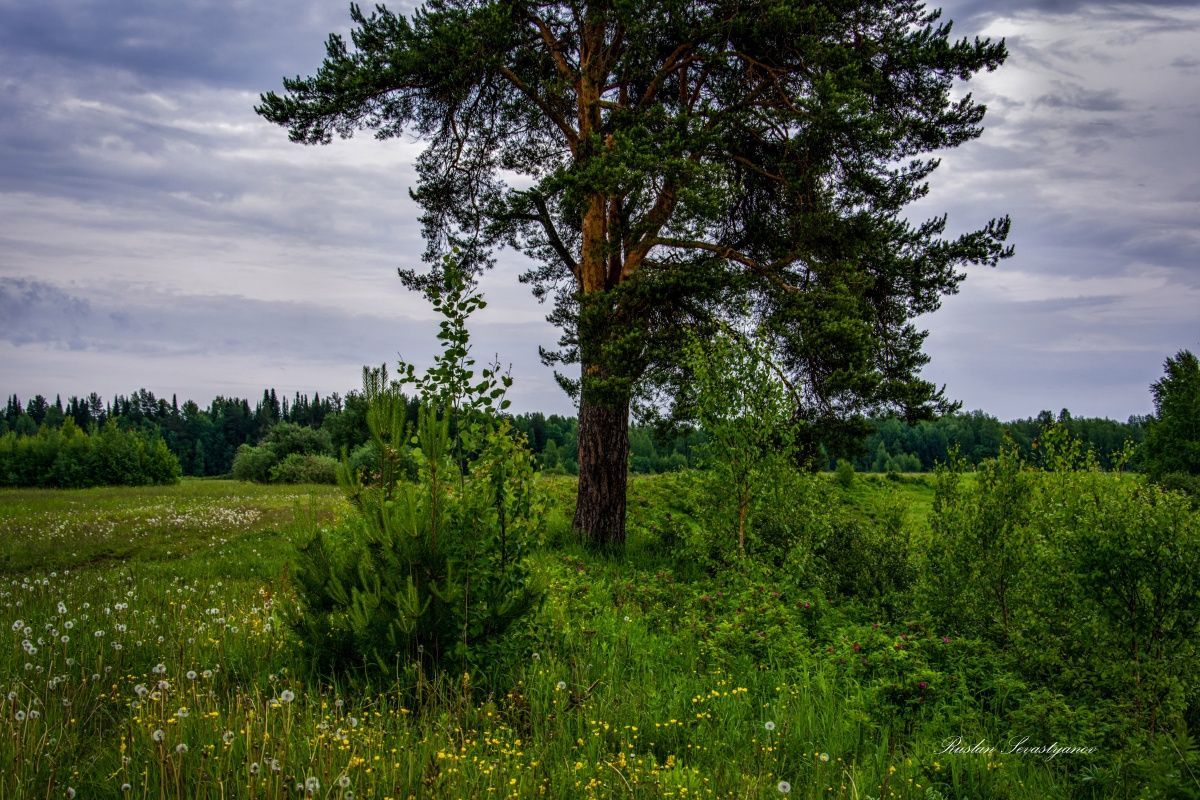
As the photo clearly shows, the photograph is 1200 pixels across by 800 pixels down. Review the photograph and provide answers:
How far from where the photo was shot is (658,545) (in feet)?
45.1

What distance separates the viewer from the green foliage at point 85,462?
49.9 meters

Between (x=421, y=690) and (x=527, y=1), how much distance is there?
12623 mm

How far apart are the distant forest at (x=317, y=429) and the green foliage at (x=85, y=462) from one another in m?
8.14

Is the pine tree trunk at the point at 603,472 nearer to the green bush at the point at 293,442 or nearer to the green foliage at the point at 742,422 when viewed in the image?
the green foliage at the point at 742,422

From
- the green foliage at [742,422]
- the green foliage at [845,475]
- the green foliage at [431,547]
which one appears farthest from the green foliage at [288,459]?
the green foliage at [431,547]

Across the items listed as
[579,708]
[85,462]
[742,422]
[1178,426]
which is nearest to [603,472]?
[742,422]

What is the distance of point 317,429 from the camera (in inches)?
3226

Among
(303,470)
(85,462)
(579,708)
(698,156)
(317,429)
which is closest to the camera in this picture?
(579,708)

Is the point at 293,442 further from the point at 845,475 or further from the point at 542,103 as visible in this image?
the point at 542,103

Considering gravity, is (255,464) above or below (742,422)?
below

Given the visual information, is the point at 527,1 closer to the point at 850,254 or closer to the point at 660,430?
the point at 850,254

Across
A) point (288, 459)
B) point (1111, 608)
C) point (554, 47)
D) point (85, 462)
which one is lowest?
point (85, 462)

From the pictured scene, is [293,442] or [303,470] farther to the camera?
[293,442]

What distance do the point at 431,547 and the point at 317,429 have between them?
83.8m
